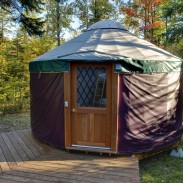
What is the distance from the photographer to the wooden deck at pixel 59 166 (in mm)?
2979

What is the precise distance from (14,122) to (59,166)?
4.05 meters

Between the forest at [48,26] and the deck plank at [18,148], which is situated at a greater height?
the forest at [48,26]

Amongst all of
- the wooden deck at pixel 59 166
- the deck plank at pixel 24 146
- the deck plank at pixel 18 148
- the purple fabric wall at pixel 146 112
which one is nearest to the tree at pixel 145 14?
the purple fabric wall at pixel 146 112

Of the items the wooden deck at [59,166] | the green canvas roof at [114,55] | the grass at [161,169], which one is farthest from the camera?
the green canvas roof at [114,55]

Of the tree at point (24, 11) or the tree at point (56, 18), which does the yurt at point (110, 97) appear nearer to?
the tree at point (24, 11)

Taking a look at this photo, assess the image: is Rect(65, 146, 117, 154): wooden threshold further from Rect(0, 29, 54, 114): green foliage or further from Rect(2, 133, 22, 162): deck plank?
Rect(0, 29, 54, 114): green foliage

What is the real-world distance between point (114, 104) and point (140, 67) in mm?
766

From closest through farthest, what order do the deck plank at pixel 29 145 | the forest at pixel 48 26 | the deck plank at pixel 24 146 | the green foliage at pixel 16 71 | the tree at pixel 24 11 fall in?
the deck plank at pixel 24 146, the deck plank at pixel 29 145, the tree at pixel 24 11, the forest at pixel 48 26, the green foliage at pixel 16 71

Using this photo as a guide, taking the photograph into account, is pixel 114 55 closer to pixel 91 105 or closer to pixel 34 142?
pixel 91 105

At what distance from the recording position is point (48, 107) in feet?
14.4

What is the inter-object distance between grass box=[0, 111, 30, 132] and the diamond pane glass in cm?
319

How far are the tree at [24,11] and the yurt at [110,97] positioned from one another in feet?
3.61

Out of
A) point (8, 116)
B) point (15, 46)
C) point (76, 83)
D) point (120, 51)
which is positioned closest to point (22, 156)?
point (76, 83)

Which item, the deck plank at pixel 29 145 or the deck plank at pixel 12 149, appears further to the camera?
the deck plank at pixel 29 145
